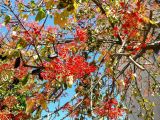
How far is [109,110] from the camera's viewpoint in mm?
5754

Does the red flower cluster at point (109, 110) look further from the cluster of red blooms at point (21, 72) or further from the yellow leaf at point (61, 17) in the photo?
the yellow leaf at point (61, 17)

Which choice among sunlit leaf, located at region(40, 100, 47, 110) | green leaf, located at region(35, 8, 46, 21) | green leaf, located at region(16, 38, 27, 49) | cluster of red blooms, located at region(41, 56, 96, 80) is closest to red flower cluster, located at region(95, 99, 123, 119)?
cluster of red blooms, located at region(41, 56, 96, 80)

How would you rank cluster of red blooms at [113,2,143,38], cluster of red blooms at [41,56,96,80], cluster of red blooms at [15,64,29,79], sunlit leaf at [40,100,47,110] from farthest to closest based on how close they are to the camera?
cluster of red blooms at [15,64,29,79] < cluster of red blooms at [113,2,143,38] < cluster of red blooms at [41,56,96,80] < sunlit leaf at [40,100,47,110]

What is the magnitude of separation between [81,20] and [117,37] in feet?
4.62

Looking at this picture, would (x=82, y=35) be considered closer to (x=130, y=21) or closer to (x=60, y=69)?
(x=130, y=21)

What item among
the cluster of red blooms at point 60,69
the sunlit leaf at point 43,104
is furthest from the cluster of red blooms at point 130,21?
the sunlit leaf at point 43,104

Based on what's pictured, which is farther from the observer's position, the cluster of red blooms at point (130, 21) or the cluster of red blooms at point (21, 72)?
the cluster of red blooms at point (21, 72)

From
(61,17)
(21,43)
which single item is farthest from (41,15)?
(21,43)

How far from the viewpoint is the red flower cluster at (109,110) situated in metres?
5.65

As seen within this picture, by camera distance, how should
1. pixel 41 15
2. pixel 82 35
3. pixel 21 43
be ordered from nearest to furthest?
pixel 41 15
pixel 21 43
pixel 82 35

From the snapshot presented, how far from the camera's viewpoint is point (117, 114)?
577 centimetres

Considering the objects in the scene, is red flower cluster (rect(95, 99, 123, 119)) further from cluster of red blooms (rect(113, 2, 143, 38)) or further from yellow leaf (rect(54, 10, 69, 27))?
yellow leaf (rect(54, 10, 69, 27))

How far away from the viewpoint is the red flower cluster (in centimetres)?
565

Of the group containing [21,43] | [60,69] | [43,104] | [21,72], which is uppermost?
[21,43]
